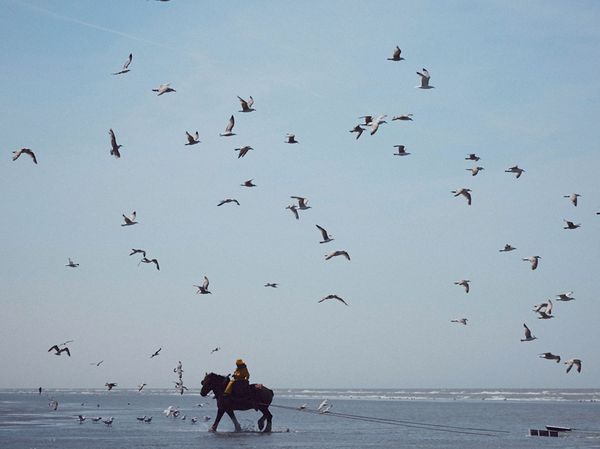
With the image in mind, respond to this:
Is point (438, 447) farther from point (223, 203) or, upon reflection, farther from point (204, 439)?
point (223, 203)

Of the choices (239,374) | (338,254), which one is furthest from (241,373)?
(338,254)

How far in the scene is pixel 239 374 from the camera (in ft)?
120

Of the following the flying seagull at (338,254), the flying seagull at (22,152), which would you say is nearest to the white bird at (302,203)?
the flying seagull at (338,254)

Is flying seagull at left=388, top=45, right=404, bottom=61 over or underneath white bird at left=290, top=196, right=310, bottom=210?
over

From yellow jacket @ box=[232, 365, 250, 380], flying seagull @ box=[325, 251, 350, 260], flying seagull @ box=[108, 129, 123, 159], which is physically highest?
flying seagull @ box=[108, 129, 123, 159]

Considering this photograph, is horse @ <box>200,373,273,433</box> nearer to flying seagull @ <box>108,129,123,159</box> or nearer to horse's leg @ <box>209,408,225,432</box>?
horse's leg @ <box>209,408,225,432</box>

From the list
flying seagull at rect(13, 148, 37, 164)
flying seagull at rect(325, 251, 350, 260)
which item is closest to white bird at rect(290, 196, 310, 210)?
flying seagull at rect(325, 251, 350, 260)

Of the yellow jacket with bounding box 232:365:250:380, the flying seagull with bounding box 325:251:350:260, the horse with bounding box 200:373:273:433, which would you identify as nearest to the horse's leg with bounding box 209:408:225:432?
the horse with bounding box 200:373:273:433

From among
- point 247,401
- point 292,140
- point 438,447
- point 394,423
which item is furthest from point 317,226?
point 394,423

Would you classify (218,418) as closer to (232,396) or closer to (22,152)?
(232,396)

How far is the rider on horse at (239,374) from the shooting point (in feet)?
119

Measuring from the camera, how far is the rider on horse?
36156 mm

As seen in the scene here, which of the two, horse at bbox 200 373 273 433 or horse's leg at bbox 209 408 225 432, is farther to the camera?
horse's leg at bbox 209 408 225 432

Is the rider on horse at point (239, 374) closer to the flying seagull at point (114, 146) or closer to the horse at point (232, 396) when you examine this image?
the horse at point (232, 396)
